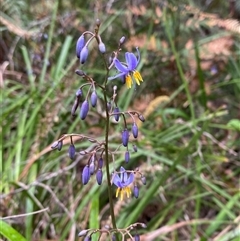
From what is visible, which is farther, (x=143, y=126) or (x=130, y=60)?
(x=143, y=126)

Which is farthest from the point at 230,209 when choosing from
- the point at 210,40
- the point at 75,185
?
the point at 210,40

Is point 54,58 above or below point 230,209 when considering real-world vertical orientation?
above

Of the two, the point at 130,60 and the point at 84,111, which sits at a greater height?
the point at 130,60

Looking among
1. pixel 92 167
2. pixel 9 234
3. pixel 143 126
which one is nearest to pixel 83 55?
pixel 92 167

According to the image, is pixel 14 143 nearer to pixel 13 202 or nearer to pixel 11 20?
pixel 13 202

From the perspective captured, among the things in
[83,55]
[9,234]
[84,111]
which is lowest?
[9,234]

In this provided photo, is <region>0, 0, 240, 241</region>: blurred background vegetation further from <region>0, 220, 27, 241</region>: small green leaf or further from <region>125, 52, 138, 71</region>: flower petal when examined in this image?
<region>125, 52, 138, 71</region>: flower petal

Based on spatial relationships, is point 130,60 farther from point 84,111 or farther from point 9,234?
Answer: point 9,234

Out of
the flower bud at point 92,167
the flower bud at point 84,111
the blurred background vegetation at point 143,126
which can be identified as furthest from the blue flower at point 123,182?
the blurred background vegetation at point 143,126

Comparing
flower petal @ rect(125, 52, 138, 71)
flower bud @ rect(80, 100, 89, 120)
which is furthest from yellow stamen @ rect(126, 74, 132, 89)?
flower bud @ rect(80, 100, 89, 120)
